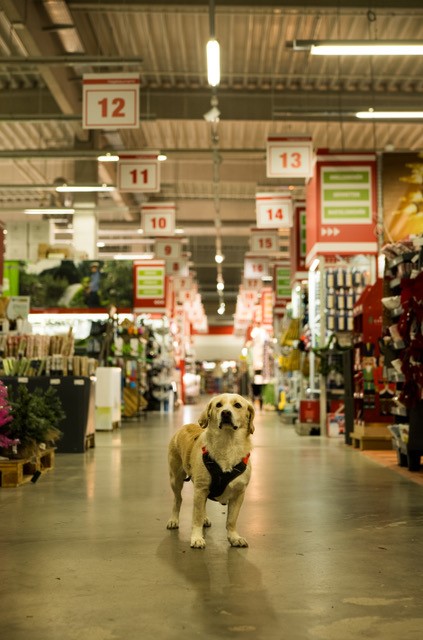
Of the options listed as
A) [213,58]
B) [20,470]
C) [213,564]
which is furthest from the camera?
[213,58]

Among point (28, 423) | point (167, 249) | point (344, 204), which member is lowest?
point (28, 423)

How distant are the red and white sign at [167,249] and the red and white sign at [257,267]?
3.10 metres

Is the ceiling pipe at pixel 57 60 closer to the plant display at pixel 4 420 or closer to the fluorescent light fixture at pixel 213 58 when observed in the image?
the fluorescent light fixture at pixel 213 58

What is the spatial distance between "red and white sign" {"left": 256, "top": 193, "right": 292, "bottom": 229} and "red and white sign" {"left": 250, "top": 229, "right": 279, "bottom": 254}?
13.8 feet

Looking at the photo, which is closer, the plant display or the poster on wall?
the plant display

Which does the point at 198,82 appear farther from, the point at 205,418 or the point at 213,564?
the point at 213,564

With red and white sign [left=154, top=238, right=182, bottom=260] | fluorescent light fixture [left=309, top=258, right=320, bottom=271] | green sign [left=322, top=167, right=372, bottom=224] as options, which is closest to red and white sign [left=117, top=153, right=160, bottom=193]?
fluorescent light fixture [left=309, top=258, right=320, bottom=271]

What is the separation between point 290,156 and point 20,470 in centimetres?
839

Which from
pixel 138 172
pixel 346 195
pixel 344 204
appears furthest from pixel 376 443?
pixel 138 172

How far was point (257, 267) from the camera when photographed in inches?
975

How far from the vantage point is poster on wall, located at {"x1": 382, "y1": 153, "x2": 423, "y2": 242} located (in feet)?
41.2

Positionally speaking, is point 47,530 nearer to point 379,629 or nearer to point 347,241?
point 379,629

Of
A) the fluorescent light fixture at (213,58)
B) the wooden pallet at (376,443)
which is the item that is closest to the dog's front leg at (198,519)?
the wooden pallet at (376,443)

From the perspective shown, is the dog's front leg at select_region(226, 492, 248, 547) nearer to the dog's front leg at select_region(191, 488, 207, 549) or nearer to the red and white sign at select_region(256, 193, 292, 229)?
the dog's front leg at select_region(191, 488, 207, 549)
